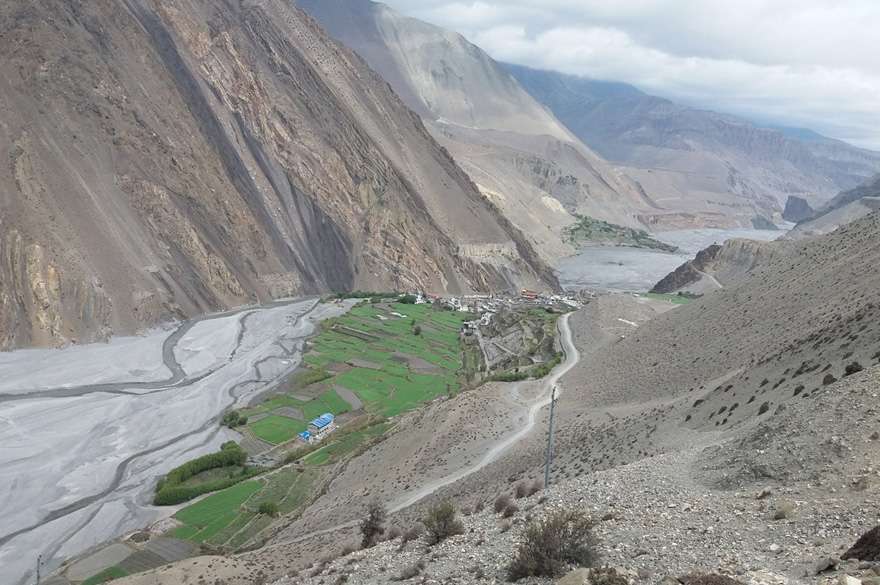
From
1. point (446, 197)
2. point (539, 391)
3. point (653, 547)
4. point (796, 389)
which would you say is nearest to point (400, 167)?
point (446, 197)

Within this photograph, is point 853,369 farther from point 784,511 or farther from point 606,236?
point 606,236

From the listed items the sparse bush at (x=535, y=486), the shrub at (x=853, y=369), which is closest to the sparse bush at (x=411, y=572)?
the sparse bush at (x=535, y=486)

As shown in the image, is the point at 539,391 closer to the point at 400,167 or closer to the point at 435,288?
the point at 435,288

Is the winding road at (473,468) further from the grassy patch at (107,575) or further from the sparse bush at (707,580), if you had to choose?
the sparse bush at (707,580)

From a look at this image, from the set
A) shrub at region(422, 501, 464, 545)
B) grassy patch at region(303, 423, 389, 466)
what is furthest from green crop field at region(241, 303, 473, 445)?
shrub at region(422, 501, 464, 545)

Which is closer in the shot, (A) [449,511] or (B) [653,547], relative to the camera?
(B) [653,547]
